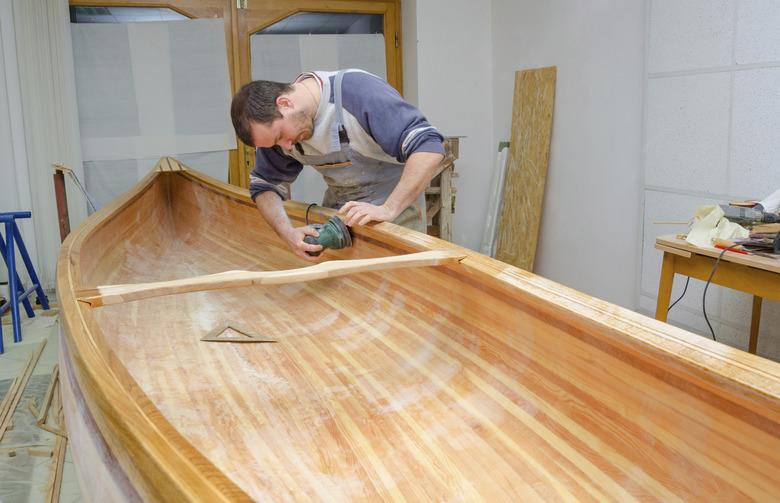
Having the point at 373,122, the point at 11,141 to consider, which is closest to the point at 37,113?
the point at 11,141

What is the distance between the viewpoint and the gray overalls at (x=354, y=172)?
2.30 meters

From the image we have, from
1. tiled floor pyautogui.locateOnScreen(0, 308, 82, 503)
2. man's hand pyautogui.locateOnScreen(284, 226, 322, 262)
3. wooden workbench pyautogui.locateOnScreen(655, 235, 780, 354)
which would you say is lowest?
tiled floor pyautogui.locateOnScreen(0, 308, 82, 503)

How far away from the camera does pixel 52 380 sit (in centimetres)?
304

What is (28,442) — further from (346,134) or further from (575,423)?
(575,423)

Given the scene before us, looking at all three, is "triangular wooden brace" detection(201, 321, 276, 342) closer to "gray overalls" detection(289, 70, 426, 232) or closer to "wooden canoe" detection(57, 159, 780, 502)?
"wooden canoe" detection(57, 159, 780, 502)

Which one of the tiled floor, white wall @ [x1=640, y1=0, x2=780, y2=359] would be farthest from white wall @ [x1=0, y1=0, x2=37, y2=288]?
white wall @ [x1=640, y1=0, x2=780, y2=359]

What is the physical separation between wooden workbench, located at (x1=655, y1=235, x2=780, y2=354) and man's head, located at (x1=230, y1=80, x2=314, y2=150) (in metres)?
1.61

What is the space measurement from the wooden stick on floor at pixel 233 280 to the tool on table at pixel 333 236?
1.79ft

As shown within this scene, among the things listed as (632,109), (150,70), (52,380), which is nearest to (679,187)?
(632,109)

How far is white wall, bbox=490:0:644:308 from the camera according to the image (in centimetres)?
378

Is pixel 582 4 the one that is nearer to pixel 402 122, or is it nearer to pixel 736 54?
pixel 736 54

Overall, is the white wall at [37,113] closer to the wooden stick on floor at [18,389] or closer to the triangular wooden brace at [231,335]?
the wooden stick on floor at [18,389]

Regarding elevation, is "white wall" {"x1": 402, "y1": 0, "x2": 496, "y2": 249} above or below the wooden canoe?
above

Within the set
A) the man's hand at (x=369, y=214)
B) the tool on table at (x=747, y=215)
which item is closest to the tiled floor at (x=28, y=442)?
the man's hand at (x=369, y=214)
